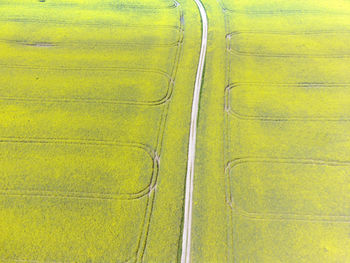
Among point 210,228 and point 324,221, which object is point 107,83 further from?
point 324,221

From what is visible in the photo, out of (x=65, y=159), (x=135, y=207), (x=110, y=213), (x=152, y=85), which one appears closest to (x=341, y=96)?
(x=152, y=85)

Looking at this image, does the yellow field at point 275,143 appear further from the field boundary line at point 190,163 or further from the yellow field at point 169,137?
the field boundary line at point 190,163

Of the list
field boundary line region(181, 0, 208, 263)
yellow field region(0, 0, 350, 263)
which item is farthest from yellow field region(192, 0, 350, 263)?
field boundary line region(181, 0, 208, 263)

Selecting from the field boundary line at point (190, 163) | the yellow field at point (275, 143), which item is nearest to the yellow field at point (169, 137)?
the yellow field at point (275, 143)

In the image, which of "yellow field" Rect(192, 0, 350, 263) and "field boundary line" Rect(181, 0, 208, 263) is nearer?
"field boundary line" Rect(181, 0, 208, 263)

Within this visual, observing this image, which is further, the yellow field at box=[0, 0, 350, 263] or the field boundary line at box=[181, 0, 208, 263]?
the yellow field at box=[0, 0, 350, 263]

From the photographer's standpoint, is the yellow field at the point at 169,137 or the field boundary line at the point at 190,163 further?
the yellow field at the point at 169,137

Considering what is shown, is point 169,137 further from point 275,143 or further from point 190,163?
point 275,143

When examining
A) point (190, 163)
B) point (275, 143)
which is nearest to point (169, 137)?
point (190, 163)

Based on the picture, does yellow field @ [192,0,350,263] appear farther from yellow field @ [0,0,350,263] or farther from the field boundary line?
the field boundary line
